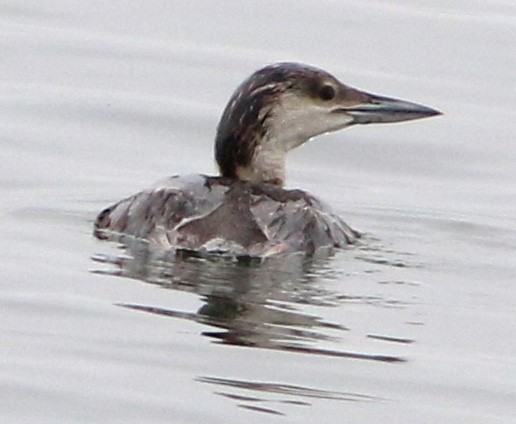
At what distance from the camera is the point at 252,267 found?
1130 centimetres

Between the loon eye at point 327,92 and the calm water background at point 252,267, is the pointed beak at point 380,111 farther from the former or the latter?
the calm water background at point 252,267

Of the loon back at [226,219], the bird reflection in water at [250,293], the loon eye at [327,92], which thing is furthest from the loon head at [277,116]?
the bird reflection in water at [250,293]

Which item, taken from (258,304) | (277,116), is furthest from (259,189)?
(258,304)

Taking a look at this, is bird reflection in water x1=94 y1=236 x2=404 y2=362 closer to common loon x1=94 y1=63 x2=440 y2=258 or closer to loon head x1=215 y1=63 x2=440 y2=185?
common loon x1=94 y1=63 x2=440 y2=258

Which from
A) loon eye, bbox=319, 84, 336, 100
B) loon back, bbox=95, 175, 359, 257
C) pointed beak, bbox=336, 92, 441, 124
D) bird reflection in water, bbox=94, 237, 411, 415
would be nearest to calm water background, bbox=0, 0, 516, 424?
bird reflection in water, bbox=94, 237, 411, 415

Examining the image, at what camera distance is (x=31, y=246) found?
455 inches

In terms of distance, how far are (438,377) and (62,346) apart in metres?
1.50

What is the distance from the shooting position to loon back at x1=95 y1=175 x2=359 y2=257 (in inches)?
448

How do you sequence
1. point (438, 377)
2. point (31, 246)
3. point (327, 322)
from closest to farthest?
1. point (438, 377)
2. point (327, 322)
3. point (31, 246)

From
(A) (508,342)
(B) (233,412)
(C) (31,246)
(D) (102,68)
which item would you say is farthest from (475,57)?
(B) (233,412)

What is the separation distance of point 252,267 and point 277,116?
1481mm

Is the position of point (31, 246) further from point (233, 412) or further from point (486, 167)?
point (486, 167)

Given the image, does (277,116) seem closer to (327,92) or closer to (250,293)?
(327,92)

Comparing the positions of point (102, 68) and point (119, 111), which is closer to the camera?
point (119, 111)
